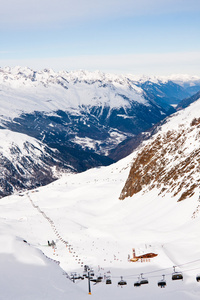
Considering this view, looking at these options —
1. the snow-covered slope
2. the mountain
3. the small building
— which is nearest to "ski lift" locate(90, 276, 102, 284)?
the snow-covered slope

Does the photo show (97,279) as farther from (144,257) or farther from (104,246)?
(104,246)

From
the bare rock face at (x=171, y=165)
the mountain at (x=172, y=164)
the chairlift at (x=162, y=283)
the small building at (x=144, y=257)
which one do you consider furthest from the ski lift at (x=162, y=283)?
the bare rock face at (x=171, y=165)

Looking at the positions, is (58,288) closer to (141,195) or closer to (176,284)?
(176,284)

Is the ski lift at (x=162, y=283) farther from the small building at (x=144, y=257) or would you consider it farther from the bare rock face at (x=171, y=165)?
the bare rock face at (x=171, y=165)

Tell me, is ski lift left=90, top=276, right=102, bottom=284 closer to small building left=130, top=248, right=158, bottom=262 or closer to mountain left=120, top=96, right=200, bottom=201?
small building left=130, top=248, right=158, bottom=262

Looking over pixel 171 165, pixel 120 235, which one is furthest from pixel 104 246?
pixel 171 165

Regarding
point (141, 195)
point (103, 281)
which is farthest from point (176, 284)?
point (141, 195)
